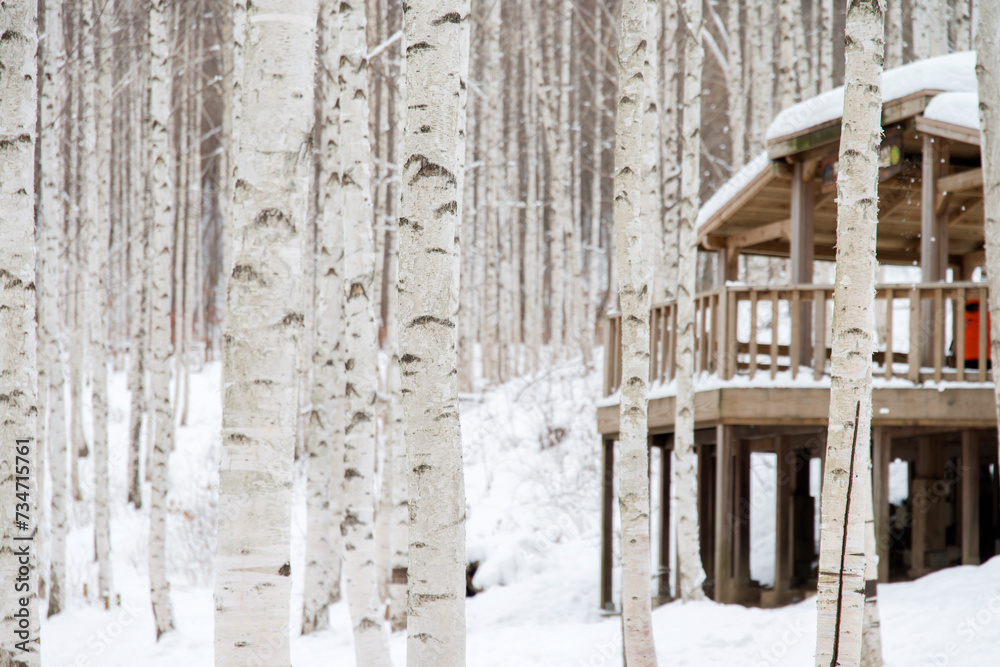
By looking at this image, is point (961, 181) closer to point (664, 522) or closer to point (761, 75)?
point (664, 522)

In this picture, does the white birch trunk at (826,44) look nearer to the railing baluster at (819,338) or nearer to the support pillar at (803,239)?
the support pillar at (803,239)

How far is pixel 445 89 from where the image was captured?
3383 millimetres

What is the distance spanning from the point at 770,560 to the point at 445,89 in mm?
9336

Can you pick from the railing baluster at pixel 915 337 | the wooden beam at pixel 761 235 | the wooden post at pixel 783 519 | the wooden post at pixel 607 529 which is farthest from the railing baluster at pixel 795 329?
the wooden post at pixel 607 529

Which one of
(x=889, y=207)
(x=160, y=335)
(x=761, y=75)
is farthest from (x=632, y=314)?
(x=761, y=75)

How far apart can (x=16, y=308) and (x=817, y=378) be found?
6236 millimetres

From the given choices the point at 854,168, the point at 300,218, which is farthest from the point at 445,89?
the point at 854,168

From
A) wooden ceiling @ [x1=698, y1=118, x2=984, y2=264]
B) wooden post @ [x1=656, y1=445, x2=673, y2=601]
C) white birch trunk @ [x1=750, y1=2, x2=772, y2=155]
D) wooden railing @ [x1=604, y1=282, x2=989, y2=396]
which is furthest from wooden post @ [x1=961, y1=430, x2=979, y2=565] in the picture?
white birch trunk @ [x1=750, y1=2, x2=772, y2=155]

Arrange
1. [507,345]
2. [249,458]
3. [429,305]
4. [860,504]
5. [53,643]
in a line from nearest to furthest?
[249,458]
[429,305]
[860,504]
[53,643]
[507,345]

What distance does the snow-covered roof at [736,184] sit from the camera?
34.0 ft

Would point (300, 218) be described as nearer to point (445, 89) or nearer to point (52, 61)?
point (445, 89)

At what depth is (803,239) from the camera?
960 cm

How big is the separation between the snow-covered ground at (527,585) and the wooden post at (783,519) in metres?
0.90

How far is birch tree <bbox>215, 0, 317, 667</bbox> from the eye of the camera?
2512 millimetres
